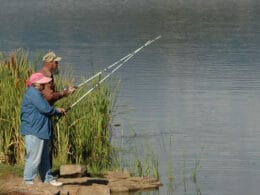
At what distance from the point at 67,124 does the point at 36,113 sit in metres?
2.64

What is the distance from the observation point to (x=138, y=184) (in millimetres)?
11711

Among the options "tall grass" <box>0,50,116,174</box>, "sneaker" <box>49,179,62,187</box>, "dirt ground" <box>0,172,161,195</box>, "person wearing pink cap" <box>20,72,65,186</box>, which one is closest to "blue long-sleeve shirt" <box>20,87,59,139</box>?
"person wearing pink cap" <box>20,72,65,186</box>

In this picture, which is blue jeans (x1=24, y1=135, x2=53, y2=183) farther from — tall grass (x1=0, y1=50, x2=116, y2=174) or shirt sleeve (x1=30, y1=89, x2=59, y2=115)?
tall grass (x1=0, y1=50, x2=116, y2=174)

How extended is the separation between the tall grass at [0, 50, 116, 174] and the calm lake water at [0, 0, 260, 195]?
0.84 metres

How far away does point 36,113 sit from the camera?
31.4 feet

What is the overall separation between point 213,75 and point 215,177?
30.6 feet

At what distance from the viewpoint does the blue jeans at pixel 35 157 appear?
9.66 meters

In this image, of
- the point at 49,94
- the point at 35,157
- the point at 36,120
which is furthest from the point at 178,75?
the point at 36,120

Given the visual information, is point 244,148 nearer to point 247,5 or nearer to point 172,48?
point 172,48

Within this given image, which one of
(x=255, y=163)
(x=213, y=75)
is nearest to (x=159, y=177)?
(x=255, y=163)

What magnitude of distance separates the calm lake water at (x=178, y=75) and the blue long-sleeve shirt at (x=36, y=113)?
2600 mm

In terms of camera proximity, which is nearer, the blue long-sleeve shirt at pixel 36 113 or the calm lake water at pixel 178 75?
the blue long-sleeve shirt at pixel 36 113

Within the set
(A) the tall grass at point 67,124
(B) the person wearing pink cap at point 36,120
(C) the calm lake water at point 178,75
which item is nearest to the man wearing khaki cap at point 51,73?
(B) the person wearing pink cap at point 36,120

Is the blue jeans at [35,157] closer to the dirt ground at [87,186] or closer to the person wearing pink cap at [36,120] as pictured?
the person wearing pink cap at [36,120]
